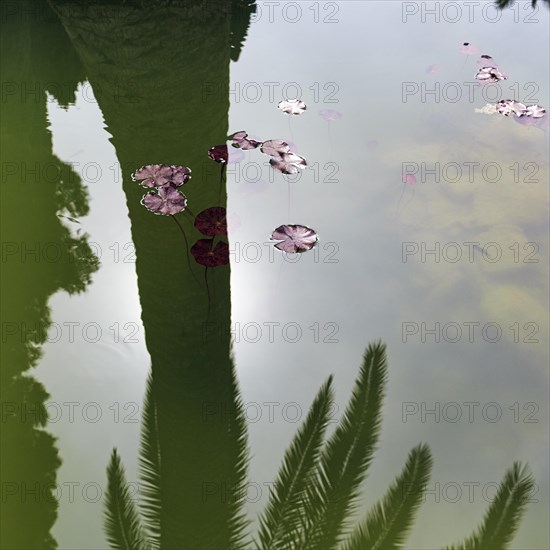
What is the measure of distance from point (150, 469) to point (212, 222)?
942 mm

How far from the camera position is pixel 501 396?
1.97 metres

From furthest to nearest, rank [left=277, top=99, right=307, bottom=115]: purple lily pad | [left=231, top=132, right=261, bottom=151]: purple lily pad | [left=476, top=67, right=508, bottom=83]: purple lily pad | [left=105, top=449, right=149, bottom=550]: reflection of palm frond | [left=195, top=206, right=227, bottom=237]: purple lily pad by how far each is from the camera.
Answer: [left=476, top=67, right=508, bottom=83]: purple lily pad → [left=277, top=99, right=307, bottom=115]: purple lily pad → [left=231, top=132, right=261, bottom=151]: purple lily pad → [left=195, top=206, right=227, bottom=237]: purple lily pad → [left=105, top=449, right=149, bottom=550]: reflection of palm frond

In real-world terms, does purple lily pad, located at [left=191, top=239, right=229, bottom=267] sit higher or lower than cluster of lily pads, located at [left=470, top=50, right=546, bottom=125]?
lower

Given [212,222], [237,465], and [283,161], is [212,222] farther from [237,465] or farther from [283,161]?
[237,465]

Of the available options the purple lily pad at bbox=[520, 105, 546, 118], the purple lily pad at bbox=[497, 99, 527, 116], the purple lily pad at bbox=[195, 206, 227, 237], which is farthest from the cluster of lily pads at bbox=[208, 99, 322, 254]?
the purple lily pad at bbox=[520, 105, 546, 118]

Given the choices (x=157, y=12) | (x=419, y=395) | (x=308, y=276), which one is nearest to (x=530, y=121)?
(x=308, y=276)

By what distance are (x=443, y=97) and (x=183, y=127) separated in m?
1.37

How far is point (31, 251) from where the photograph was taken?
7.77 ft

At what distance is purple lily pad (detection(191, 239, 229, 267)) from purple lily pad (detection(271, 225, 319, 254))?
0.22m

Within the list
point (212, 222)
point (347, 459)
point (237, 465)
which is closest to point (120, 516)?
point (237, 465)

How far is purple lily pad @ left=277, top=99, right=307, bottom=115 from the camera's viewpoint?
122 inches

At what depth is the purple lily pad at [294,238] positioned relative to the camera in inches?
93.6

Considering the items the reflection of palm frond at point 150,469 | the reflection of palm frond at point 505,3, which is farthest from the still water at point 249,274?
the reflection of palm frond at point 505,3

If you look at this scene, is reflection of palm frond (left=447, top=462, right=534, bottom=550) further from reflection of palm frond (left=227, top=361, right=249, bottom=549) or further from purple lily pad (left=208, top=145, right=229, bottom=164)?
purple lily pad (left=208, top=145, right=229, bottom=164)
